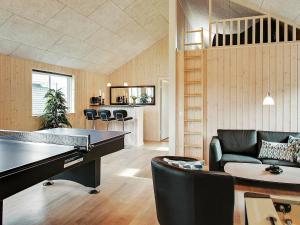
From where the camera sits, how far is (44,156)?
2.04 m

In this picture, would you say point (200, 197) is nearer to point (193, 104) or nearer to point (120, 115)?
point (193, 104)

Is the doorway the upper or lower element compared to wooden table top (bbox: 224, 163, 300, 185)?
upper

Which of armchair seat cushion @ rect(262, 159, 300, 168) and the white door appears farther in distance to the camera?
the white door

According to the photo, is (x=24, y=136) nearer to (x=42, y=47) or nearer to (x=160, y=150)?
(x=42, y=47)

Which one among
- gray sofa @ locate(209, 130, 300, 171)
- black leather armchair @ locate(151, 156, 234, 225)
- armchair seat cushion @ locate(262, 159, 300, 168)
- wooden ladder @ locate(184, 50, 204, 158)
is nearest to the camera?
black leather armchair @ locate(151, 156, 234, 225)

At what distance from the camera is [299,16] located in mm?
4484

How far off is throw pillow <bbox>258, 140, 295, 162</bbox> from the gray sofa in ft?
0.47

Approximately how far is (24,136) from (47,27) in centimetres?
310

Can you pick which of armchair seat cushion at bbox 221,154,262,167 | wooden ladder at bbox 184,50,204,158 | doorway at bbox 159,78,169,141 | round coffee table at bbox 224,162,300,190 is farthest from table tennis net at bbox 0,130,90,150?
doorway at bbox 159,78,169,141

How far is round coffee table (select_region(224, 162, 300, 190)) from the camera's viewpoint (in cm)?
292

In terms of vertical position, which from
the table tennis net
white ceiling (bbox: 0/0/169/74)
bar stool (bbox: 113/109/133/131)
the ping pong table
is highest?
white ceiling (bbox: 0/0/169/74)

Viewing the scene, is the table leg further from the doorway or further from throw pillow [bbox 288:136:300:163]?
the doorway

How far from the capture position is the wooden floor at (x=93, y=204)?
9.01 ft

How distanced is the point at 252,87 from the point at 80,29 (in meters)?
4.09
